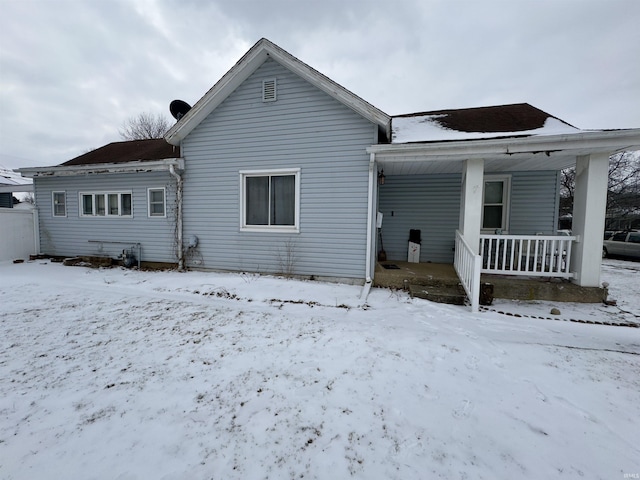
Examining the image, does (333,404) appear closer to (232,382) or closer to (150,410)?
(232,382)

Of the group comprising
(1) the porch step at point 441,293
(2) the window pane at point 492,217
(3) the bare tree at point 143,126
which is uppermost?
(3) the bare tree at point 143,126

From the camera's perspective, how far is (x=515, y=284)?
537cm

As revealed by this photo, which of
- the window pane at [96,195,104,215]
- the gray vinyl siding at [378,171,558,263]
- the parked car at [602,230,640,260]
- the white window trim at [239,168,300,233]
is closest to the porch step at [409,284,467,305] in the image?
the gray vinyl siding at [378,171,558,263]

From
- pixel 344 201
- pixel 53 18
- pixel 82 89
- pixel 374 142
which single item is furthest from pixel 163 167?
pixel 82 89

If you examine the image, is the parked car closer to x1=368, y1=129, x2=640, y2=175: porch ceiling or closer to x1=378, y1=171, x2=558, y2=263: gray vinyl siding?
x1=378, y1=171, x2=558, y2=263: gray vinyl siding

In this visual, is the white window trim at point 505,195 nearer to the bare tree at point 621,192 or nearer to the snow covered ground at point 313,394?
the snow covered ground at point 313,394

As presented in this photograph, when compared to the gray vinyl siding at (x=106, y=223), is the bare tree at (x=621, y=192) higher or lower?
higher

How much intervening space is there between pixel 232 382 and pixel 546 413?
110 inches

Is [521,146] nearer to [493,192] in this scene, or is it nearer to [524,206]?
[493,192]

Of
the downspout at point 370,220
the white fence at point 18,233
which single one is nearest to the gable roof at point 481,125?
the downspout at point 370,220

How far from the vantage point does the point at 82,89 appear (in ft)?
53.4

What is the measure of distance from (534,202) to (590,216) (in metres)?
1.97

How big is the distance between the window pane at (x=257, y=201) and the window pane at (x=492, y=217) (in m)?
6.03

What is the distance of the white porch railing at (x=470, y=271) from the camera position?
14.5 ft
